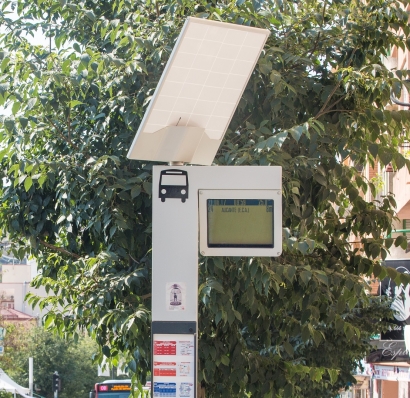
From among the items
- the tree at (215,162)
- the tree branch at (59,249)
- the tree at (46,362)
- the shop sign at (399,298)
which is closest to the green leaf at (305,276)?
the tree at (215,162)

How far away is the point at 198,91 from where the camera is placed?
3.97 m

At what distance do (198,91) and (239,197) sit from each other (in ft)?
1.80

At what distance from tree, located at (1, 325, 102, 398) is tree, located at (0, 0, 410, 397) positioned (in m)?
52.8

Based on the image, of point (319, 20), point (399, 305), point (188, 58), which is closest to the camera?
point (188, 58)

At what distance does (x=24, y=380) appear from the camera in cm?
5916

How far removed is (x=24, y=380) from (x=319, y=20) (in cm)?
5618

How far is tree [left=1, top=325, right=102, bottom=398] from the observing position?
191 ft

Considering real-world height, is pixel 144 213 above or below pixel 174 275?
above

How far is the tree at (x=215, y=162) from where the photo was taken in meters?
5.72

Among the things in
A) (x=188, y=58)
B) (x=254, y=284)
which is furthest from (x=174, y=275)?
(x=254, y=284)

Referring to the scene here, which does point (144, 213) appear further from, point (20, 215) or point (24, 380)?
point (24, 380)

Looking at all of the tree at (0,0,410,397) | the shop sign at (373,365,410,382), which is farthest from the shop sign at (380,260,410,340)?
the tree at (0,0,410,397)

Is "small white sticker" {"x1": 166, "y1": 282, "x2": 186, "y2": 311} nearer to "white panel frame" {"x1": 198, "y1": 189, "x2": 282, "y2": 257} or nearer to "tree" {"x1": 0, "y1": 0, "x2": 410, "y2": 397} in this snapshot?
"white panel frame" {"x1": 198, "y1": 189, "x2": 282, "y2": 257}

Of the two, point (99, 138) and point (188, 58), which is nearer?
point (188, 58)
